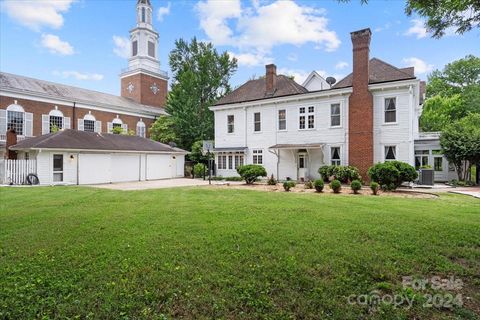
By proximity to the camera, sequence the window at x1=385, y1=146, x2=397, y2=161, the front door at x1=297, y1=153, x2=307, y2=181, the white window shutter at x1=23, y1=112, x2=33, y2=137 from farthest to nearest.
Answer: the white window shutter at x1=23, y1=112, x2=33, y2=137
the front door at x1=297, y1=153, x2=307, y2=181
the window at x1=385, y1=146, x2=397, y2=161

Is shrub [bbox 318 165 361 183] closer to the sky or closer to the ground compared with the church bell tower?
closer to the ground

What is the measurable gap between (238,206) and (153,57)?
41.4 metres

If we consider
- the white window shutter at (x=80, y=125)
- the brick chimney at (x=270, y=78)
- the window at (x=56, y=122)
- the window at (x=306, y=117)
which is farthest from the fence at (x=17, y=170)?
the window at (x=306, y=117)

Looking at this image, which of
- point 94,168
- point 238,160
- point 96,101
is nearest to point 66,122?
point 96,101

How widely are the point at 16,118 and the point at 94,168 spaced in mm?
13461

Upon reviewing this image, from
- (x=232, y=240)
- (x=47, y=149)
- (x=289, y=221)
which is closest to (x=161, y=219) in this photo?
(x=232, y=240)

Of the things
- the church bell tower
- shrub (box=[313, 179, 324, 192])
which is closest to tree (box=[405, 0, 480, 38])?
shrub (box=[313, 179, 324, 192])

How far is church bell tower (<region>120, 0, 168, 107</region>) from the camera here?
4266 centimetres

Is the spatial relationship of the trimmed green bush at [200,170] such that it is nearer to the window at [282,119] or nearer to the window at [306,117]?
the window at [282,119]

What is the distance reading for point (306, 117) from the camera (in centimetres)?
2169

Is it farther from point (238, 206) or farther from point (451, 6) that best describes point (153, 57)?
point (451, 6)

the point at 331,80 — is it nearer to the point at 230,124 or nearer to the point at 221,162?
the point at 230,124

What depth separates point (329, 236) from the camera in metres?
5.70

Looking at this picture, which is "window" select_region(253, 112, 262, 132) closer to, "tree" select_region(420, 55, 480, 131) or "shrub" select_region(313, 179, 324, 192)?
"shrub" select_region(313, 179, 324, 192)
